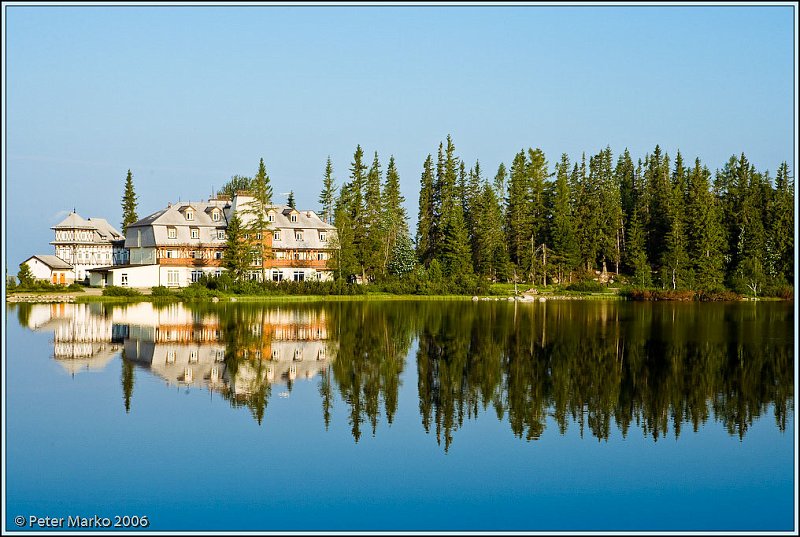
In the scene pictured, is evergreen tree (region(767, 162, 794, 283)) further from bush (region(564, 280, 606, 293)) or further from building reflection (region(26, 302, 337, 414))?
building reflection (region(26, 302, 337, 414))

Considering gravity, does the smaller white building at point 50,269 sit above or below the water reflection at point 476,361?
above

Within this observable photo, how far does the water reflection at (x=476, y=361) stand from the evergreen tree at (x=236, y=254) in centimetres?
1521

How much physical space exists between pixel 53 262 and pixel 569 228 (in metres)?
42.1

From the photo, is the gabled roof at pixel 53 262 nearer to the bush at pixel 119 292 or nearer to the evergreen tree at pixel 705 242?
the bush at pixel 119 292

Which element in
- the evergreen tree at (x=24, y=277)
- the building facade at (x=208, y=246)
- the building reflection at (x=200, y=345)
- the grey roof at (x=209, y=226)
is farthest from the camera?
the grey roof at (x=209, y=226)

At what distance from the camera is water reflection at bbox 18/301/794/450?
17.4 metres

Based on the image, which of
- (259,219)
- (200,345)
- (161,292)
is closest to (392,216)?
(259,219)

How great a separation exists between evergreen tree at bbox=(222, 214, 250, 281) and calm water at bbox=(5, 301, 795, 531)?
91.1ft

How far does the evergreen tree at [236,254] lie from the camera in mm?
58812

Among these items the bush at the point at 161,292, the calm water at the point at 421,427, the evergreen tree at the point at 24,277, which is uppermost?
the evergreen tree at the point at 24,277

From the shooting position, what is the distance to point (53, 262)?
69.0 meters

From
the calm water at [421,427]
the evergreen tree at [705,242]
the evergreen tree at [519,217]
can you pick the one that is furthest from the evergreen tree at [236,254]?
the evergreen tree at [705,242]

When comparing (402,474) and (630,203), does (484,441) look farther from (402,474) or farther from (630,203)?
(630,203)

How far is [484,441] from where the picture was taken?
15.1 meters
